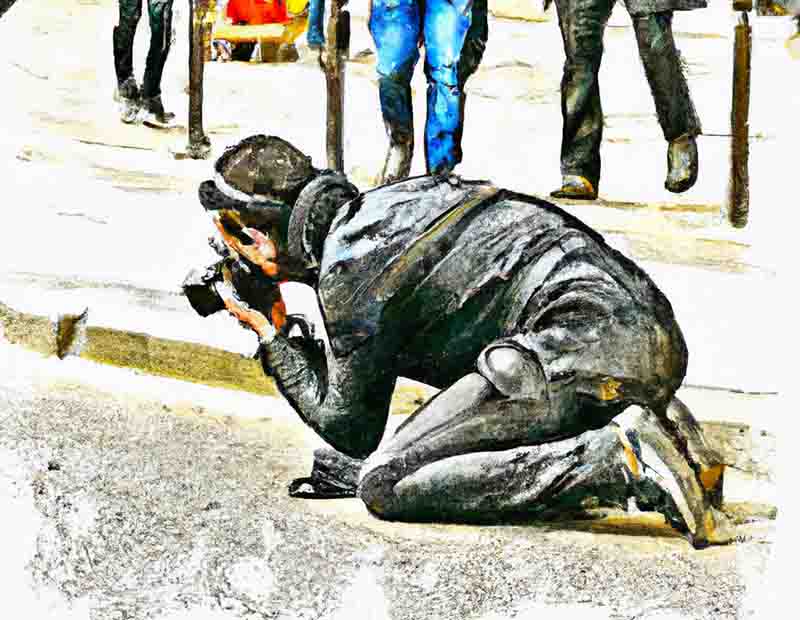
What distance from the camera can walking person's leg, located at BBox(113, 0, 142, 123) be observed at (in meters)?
7.12

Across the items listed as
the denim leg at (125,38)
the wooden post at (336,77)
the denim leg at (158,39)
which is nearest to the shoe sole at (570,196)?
the wooden post at (336,77)

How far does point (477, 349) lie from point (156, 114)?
2471 millimetres

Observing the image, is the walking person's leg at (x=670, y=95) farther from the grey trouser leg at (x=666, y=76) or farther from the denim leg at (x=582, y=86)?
the denim leg at (x=582, y=86)

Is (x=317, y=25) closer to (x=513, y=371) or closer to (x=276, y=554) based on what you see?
(x=513, y=371)

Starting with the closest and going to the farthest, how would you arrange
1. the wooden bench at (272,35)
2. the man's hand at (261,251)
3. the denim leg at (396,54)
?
the man's hand at (261,251), the denim leg at (396,54), the wooden bench at (272,35)

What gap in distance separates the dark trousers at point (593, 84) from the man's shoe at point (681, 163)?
0.03 meters

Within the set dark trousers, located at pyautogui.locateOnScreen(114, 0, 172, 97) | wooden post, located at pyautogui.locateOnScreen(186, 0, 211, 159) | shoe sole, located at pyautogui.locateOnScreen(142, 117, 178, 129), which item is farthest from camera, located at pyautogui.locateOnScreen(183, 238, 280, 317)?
dark trousers, located at pyautogui.locateOnScreen(114, 0, 172, 97)

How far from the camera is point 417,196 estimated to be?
4.62 m

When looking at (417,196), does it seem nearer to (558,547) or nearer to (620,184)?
(558,547)

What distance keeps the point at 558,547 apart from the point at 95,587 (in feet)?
3.54

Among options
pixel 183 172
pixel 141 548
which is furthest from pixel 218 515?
pixel 183 172

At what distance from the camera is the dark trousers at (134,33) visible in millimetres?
7180

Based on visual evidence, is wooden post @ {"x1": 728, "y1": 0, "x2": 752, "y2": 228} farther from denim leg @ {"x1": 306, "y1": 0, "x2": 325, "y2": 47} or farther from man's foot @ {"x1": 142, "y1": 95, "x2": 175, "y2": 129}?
man's foot @ {"x1": 142, "y1": 95, "x2": 175, "y2": 129}

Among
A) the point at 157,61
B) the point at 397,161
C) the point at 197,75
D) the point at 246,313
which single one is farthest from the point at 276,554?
the point at 157,61
